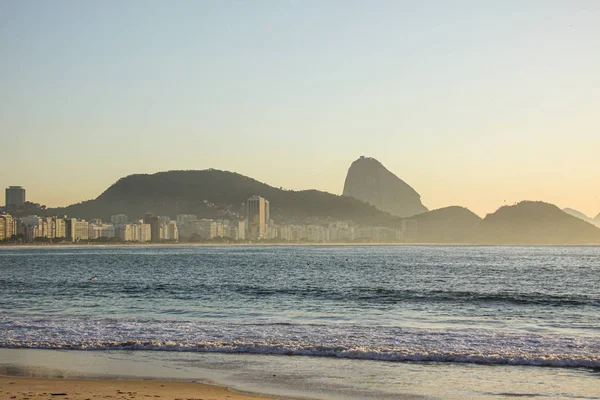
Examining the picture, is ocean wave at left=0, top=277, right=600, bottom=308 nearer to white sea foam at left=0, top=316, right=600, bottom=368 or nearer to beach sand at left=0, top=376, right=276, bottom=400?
white sea foam at left=0, top=316, right=600, bottom=368

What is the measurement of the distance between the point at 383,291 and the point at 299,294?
6861 mm

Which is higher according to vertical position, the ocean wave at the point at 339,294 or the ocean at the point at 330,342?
the ocean at the point at 330,342

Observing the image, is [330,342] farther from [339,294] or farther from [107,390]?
[339,294]

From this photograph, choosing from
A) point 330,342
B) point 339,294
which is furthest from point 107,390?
point 339,294

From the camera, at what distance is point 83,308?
119 feet

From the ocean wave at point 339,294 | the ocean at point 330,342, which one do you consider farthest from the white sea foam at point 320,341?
the ocean wave at point 339,294

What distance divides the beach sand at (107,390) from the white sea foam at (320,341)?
5.39 meters

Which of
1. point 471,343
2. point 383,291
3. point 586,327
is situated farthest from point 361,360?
point 383,291

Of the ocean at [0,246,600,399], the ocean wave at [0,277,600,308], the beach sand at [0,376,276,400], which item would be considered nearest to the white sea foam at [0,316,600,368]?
the ocean at [0,246,600,399]

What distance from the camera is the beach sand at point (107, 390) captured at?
14.8 metres

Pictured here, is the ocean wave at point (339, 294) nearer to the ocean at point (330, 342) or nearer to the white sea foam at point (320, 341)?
the ocean at point (330, 342)

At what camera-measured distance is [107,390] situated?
15562 millimetres

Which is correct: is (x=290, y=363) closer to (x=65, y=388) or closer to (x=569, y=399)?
(x=65, y=388)

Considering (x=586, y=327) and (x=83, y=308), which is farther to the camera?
(x=83, y=308)
